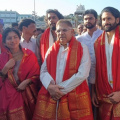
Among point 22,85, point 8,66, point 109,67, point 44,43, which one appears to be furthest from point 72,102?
point 44,43

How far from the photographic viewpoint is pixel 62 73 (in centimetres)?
306

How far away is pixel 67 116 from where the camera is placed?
2965mm

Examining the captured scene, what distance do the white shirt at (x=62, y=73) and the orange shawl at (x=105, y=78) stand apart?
202 millimetres

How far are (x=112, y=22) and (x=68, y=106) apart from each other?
1.42m

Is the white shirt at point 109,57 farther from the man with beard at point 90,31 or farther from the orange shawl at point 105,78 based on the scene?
the man with beard at point 90,31

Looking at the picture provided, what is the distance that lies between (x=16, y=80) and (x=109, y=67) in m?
1.51

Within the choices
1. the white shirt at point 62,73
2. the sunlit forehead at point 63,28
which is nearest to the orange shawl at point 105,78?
the white shirt at point 62,73

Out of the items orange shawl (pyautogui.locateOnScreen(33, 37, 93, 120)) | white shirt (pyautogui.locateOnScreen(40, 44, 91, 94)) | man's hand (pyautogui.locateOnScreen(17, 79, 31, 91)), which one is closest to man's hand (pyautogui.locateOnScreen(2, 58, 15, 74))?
man's hand (pyautogui.locateOnScreen(17, 79, 31, 91))

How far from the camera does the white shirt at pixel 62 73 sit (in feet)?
9.56

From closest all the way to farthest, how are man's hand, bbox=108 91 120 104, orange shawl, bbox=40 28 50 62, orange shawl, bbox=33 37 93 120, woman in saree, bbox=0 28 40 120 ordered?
man's hand, bbox=108 91 120 104
orange shawl, bbox=33 37 93 120
woman in saree, bbox=0 28 40 120
orange shawl, bbox=40 28 50 62

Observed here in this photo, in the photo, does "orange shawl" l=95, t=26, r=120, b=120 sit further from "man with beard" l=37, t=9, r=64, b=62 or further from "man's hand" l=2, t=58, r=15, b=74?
"man's hand" l=2, t=58, r=15, b=74

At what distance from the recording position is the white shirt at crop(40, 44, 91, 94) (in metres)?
2.91

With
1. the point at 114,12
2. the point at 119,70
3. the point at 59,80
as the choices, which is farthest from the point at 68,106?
the point at 114,12

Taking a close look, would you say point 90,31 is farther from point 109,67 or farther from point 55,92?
point 55,92
